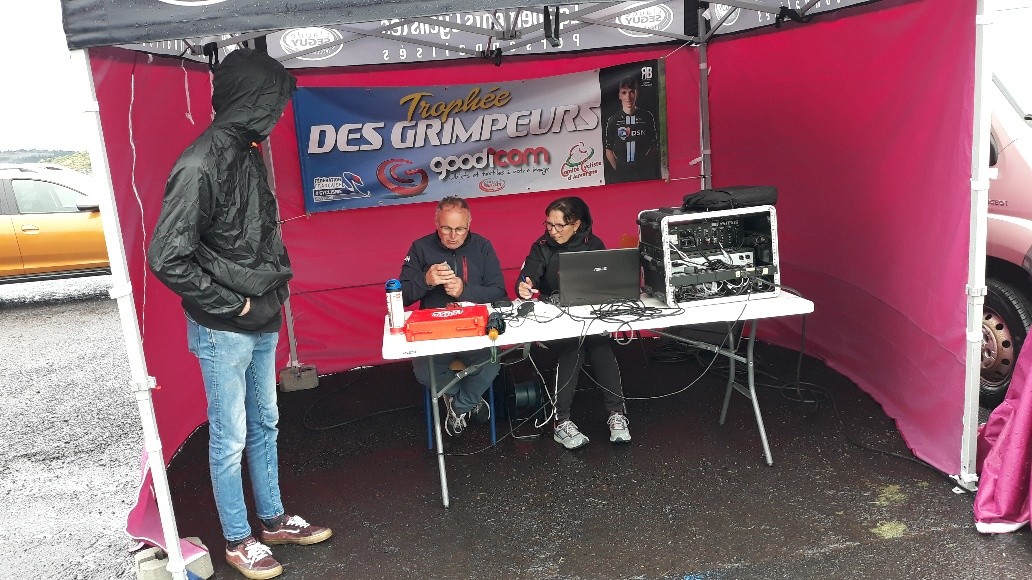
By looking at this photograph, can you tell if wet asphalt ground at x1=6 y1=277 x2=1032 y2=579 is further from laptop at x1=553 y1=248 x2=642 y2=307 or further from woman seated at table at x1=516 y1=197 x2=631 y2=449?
laptop at x1=553 y1=248 x2=642 y2=307

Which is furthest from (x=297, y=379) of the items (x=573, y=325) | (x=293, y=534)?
(x=573, y=325)

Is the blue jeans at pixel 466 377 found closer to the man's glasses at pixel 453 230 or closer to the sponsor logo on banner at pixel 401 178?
the man's glasses at pixel 453 230

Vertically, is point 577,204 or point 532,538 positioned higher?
point 577,204

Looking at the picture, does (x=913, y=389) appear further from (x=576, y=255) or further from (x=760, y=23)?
(x=760, y=23)

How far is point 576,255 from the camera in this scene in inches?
140

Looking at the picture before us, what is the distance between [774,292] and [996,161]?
4.70 feet

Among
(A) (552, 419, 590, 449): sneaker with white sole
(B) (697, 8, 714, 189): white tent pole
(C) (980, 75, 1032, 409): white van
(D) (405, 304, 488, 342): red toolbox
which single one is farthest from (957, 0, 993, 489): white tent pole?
(B) (697, 8, 714, 189): white tent pole

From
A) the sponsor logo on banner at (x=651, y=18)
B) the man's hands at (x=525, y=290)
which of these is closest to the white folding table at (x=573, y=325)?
the man's hands at (x=525, y=290)

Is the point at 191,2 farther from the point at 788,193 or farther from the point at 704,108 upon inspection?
the point at 704,108

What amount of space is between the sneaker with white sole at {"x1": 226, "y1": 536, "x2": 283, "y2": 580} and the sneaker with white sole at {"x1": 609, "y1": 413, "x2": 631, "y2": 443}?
1.75m

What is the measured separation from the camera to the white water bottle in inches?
129

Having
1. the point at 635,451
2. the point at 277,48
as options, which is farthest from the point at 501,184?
the point at 635,451

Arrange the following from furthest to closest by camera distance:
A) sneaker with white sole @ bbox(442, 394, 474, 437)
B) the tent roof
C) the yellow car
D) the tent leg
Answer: the yellow car < the tent leg < sneaker with white sole @ bbox(442, 394, 474, 437) < the tent roof

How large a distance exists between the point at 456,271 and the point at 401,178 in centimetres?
145
